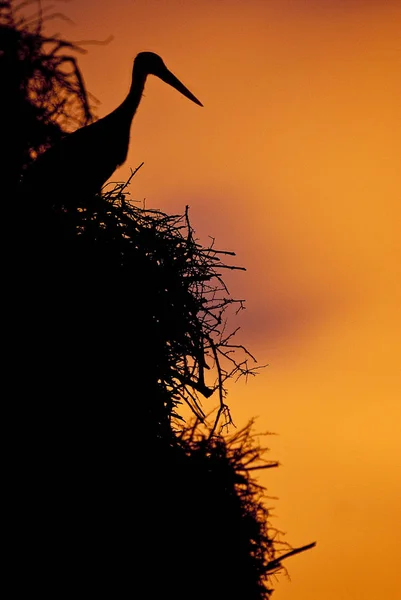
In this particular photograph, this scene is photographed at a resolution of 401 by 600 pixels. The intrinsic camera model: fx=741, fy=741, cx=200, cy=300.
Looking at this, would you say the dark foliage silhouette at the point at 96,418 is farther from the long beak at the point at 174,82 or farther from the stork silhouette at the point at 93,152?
the long beak at the point at 174,82

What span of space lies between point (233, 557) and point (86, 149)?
2.88m

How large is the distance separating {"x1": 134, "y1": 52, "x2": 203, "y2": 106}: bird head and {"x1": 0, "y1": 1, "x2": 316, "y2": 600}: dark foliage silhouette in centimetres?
298

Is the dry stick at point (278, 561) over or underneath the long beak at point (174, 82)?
underneath

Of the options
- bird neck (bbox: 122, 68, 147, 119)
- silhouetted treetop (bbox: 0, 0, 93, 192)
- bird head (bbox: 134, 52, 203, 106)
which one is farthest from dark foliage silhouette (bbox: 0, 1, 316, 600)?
bird head (bbox: 134, 52, 203, 106)

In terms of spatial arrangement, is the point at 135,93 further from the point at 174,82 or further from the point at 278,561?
the point at 278,561

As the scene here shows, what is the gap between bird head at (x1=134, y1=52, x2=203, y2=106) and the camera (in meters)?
6.03

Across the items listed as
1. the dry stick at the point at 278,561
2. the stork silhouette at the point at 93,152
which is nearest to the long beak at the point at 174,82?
the stork silhouette at the point at 93,152

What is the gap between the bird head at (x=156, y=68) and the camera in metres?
6.03

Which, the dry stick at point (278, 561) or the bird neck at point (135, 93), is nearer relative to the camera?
the dry stick at point (278, 561)

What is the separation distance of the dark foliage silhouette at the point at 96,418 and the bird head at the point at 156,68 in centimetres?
298

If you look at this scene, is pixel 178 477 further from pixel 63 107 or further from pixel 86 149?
pixel 86 149

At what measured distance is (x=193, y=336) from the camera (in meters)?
3.43

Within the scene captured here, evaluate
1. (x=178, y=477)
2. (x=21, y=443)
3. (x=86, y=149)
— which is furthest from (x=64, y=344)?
(x=86, y=149)

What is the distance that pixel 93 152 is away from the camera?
15.6ft
